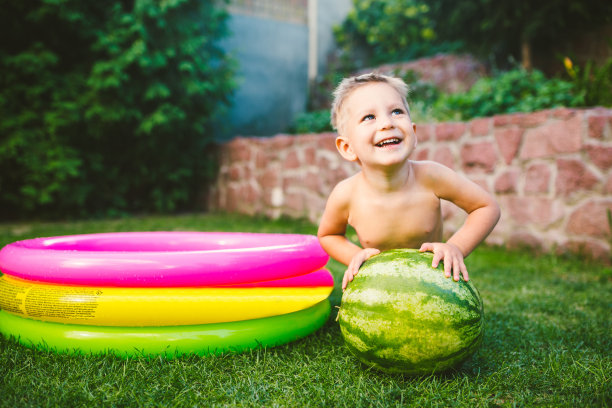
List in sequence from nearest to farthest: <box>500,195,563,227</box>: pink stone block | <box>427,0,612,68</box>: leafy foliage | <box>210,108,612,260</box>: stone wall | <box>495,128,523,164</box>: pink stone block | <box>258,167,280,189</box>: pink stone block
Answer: <box>210,108,612,260</box>: stone wall → <box>500,195,563,227</box>: pink stone block → <box>495,128,523,164</box>: pink stone block → <box>427,0,612,68</box>: leafy foliage → <box>258,167,280,189</box>: pink stone block

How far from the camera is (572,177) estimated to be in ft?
13.1

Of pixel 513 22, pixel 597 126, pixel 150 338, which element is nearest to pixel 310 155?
pixel 513 22

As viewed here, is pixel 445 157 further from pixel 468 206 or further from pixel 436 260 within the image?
pixel 436 260

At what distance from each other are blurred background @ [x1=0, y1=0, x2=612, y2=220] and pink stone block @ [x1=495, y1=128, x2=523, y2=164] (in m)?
0.79

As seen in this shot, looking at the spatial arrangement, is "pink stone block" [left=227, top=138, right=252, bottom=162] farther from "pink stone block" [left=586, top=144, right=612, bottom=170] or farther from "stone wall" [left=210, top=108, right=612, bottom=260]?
"pink stone block" [left=586, top=144, right=612, bottom=170]

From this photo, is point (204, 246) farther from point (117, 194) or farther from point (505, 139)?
point (117, 194)

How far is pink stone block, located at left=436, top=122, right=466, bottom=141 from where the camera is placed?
4898 mm

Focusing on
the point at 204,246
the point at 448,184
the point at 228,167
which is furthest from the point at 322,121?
the point at 448,184

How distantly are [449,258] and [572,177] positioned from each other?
284cm

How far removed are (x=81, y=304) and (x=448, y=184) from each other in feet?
5.45

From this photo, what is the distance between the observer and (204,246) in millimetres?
2898

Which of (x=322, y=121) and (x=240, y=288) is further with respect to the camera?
(x=322, y=121)

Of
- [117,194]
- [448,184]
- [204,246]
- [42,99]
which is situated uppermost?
[42,99]

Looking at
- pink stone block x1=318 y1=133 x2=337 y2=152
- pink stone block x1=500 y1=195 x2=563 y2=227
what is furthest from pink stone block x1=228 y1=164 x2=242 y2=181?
pink stone block x1=500 y1=195 x2=563 y2=227
